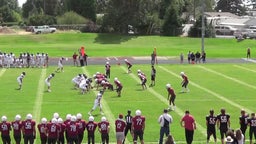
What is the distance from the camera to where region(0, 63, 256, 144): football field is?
22609 millimetres

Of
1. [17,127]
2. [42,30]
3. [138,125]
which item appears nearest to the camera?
[17,127]

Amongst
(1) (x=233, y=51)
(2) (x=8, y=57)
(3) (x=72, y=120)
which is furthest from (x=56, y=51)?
(3) (x=72, y=120)

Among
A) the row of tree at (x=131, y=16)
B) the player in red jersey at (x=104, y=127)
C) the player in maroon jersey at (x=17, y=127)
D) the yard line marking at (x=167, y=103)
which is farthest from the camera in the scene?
the row of tree at (x=131, y=16)

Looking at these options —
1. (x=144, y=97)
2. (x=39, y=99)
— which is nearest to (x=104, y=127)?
(x=39, y=99)

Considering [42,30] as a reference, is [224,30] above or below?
below

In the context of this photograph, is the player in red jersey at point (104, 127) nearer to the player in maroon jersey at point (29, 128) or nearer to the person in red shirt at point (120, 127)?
the person in red shirt at point (120, 127)

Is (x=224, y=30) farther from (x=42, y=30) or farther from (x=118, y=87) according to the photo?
(x=118, y=87)

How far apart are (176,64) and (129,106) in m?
20.3

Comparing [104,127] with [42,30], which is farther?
[42,30]

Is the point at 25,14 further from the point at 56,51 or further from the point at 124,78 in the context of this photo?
the point at 124,78

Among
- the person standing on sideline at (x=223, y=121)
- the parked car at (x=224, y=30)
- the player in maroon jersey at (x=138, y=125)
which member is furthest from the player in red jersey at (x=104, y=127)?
the parked car at (x=224, y=30)

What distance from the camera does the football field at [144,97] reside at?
22.6 meters

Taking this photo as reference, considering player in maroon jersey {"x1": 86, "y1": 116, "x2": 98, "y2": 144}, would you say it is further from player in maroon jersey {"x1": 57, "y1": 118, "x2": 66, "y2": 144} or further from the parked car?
the parked car

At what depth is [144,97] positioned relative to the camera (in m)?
27.8
